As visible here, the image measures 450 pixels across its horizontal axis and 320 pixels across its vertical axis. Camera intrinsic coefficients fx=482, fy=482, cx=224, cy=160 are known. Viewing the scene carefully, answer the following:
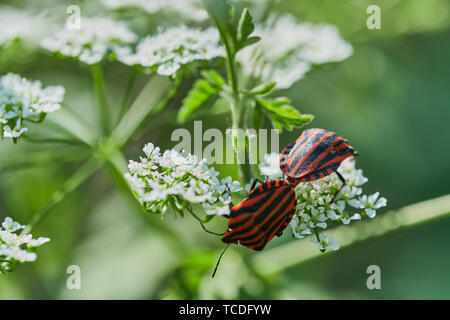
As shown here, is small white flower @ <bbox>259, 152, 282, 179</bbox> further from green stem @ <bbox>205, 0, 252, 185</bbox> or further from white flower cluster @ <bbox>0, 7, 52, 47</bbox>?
white flower cluster @ <bbox>0, 7, 52, 47</bbox>

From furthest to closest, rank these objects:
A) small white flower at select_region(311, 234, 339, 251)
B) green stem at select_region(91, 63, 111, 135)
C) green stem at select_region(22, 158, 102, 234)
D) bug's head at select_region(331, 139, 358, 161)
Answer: green stem at select_region(91, 63, 111, 135) < green stem at select_region(22, 158, 102, 234) < bug's head at select_region(331, 139, 358, 161) < small white flower at select_region(311, 234, 339, 251)

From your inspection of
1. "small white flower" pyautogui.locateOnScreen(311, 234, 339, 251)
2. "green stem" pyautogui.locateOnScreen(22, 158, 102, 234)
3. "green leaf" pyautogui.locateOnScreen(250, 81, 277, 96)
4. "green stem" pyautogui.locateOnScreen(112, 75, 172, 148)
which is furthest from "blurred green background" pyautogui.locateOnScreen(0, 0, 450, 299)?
"green leaf" pyautogui.locateOnScreen(250, 81, 277, 96)

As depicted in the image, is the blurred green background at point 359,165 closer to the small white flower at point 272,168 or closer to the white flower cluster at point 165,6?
the white flower cluster at point 165,6

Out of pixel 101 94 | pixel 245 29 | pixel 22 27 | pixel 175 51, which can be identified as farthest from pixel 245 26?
pixel 22 27

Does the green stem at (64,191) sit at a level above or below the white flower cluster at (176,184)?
above

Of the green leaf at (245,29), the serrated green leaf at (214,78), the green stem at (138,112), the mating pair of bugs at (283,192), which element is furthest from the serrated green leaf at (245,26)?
the green stem at (138,112)

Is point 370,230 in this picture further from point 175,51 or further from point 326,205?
point 175,51
